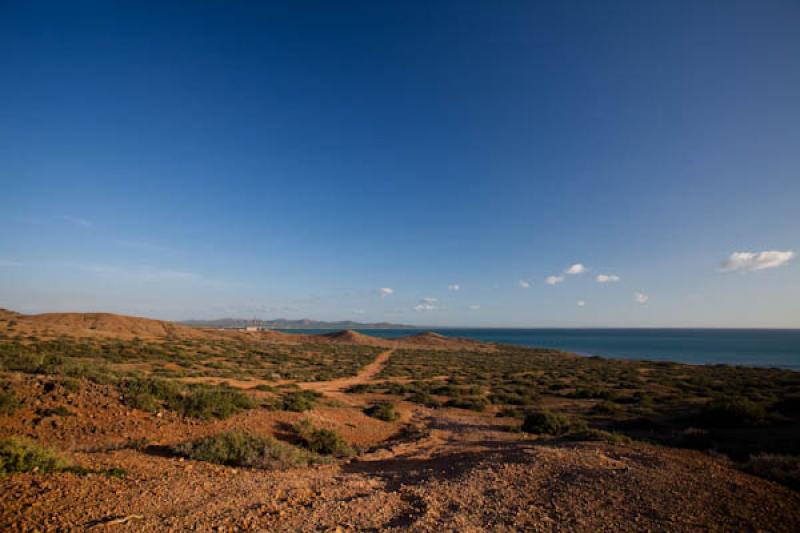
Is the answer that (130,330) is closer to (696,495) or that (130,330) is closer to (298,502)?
(298,502)

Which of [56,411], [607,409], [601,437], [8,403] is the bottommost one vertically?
[607,409]

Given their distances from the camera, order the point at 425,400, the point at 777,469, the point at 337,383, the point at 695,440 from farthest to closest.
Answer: the point at 337,383 < the point at 425,400 < the point at 695,440 < the point at 777,469

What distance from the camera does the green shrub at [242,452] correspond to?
25.0 feet

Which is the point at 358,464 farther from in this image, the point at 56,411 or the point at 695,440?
the point at 695,440

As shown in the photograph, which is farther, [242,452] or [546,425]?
[546,425]

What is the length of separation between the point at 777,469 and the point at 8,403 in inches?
750

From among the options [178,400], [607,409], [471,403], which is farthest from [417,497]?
[607,409]

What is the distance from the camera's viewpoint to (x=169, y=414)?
1078 centimetres

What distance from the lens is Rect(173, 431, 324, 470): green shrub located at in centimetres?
763

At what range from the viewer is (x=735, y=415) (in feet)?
45.0

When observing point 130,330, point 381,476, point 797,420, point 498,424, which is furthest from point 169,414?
point 130,330

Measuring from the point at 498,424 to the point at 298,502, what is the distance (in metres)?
12.2

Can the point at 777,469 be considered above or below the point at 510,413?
above

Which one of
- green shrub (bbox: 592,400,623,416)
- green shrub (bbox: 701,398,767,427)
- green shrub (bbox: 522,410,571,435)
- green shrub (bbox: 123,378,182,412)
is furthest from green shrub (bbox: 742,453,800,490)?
green shrub (bbox: 123,378,182,412)
